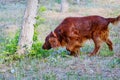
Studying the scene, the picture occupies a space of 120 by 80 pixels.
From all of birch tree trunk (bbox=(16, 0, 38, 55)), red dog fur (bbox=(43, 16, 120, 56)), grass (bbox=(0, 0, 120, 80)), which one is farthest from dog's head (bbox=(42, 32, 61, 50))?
birch tree trunk (bbox=(16, 0, 38, 55))

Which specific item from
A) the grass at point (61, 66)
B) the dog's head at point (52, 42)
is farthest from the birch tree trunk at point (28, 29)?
the dog's head at point (52, 42)

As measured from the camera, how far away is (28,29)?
8.16 m

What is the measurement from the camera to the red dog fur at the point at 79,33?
828cm

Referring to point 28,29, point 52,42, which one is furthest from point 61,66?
point 28,29

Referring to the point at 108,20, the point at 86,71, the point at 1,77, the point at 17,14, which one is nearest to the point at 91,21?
the point at 108,20

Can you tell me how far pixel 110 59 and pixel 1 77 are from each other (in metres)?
2.57

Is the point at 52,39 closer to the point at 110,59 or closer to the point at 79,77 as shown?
the point at 110,59

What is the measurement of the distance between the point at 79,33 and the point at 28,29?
127 centimetres

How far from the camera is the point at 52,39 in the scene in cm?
842

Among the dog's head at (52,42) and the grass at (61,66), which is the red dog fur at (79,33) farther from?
the grass at (61,66)

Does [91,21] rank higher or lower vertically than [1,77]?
higher

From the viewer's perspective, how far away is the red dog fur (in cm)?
828

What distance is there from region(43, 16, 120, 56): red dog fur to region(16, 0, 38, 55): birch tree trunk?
21.3 inches

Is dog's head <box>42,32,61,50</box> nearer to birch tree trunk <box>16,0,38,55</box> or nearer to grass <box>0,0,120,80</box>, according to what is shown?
grass <box>0,0,120,80</box>
